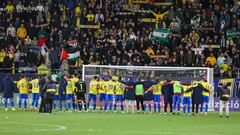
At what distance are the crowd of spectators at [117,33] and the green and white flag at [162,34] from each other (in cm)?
26

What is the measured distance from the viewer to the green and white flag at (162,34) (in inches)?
1956

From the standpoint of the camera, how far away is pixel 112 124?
3234cm

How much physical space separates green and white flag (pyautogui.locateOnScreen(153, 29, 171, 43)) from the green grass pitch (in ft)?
34.9

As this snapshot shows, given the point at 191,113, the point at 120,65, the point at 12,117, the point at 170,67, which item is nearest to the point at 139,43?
the point at 120,65

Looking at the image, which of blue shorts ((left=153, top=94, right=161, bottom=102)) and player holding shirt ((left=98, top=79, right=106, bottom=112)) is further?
player holding shirt ((left=98, top=79, right=106, bottom=112))

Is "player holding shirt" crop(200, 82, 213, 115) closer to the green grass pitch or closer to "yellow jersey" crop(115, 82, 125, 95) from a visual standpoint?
the green grass pitch

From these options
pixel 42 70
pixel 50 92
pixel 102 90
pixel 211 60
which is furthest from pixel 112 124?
Result: pixel 211 60

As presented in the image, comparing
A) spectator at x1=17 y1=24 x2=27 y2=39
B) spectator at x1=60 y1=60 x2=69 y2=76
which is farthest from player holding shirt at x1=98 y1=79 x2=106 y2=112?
spectator at x1=17 y1=24 x2=27 y2=39

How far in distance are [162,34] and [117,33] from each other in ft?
9.45

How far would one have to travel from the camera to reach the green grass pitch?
2822 centimetres

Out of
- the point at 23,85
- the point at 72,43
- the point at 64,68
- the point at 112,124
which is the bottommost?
the point at 112,124

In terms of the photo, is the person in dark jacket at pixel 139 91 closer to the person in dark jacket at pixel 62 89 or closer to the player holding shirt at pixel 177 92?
the player holding shirt at pixel 177 92

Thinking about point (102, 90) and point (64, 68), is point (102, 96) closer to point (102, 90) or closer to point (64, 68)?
point (102, 90)

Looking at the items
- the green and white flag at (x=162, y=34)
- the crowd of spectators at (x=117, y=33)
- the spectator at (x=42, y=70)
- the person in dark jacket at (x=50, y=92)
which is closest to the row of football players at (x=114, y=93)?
the person in dark jacket at (x=50, y=92)
